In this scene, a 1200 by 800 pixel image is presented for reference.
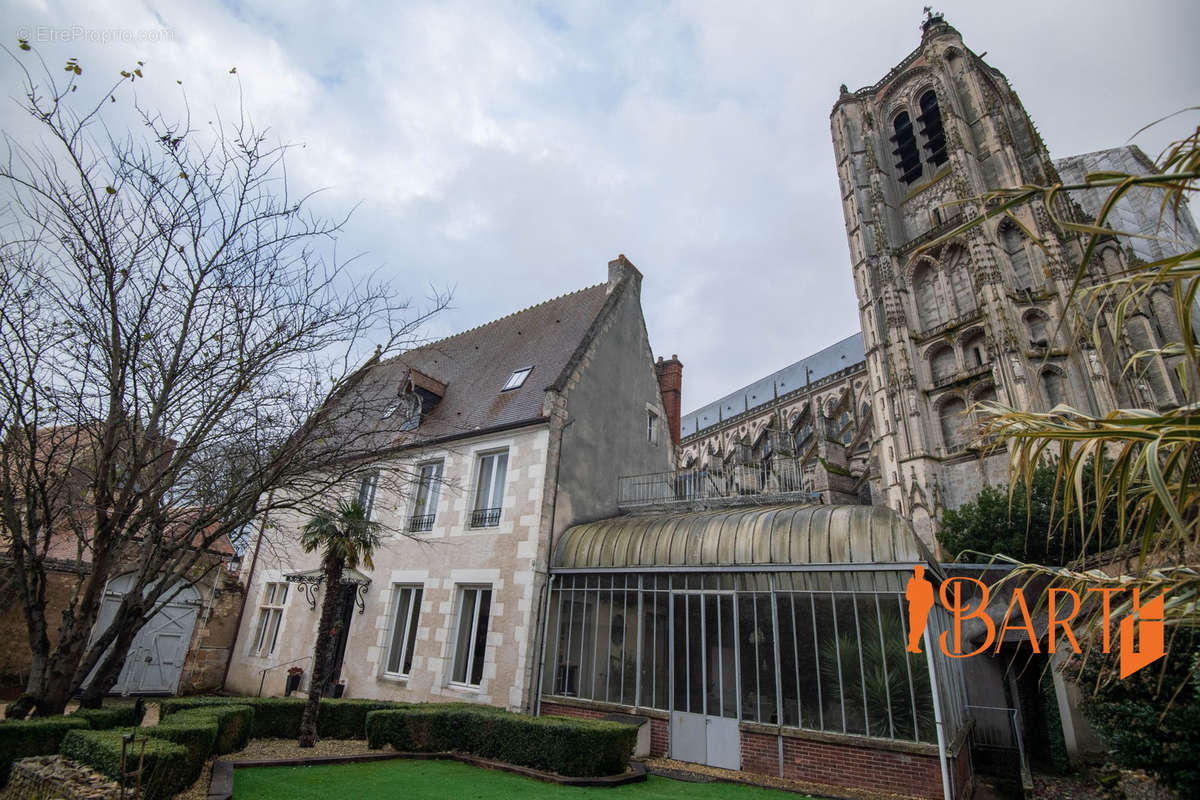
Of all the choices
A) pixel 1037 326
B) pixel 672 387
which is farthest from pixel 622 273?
pixel 1037 326

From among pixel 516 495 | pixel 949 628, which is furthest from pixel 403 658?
pixel 949 628

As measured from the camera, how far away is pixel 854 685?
8.04 meters

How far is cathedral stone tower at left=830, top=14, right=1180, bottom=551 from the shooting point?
2552cm

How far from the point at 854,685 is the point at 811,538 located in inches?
79.0

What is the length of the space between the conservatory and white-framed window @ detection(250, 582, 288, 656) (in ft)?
27.6

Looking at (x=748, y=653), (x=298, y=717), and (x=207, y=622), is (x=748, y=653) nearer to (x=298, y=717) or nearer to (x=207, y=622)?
(x=298, y=717)

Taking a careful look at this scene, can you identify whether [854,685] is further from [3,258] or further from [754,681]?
[3,258]

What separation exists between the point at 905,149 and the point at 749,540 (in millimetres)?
37160

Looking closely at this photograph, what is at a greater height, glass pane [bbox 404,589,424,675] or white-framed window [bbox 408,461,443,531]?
white-framed window [bbox 408,461,443,531]

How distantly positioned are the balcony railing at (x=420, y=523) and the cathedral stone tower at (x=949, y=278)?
1952 centimetres

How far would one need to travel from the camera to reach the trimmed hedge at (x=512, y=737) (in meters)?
7.42

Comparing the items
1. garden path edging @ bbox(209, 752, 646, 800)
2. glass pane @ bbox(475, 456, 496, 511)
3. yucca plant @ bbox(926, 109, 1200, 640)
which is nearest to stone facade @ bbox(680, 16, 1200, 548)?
glass pane @ bbox(475, 456, 496, 511)

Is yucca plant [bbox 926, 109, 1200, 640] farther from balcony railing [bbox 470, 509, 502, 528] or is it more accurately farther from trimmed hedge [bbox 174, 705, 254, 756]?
balcony railing [bbox 470, 509, 502, 528]

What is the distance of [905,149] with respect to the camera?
37812 mm
